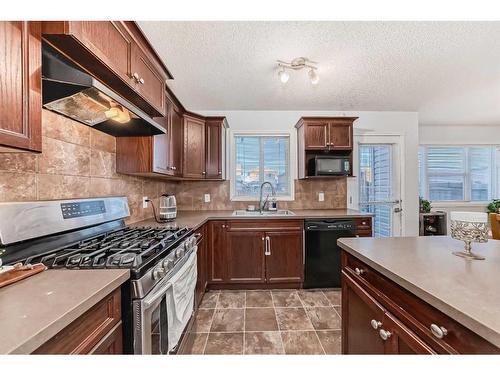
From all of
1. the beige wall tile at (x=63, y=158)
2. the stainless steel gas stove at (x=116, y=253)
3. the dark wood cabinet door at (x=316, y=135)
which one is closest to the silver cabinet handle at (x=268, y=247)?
the stainless steel gas stove at (x=116, y=253)

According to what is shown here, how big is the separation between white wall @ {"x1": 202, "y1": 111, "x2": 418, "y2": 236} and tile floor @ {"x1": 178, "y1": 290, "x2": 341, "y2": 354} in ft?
5.48

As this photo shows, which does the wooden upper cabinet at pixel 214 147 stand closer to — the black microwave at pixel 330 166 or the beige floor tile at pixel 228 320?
the black microwave at pixel 330 166

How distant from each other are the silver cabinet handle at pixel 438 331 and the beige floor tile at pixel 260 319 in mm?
1500

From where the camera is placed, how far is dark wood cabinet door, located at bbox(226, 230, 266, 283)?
103 inches

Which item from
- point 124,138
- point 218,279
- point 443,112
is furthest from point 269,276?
point 443,112

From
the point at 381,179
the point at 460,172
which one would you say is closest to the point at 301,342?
the point at 381,179

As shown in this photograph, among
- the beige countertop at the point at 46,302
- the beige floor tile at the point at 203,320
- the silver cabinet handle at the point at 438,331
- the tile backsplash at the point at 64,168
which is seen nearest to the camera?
the beige countertop at the point at 46,302

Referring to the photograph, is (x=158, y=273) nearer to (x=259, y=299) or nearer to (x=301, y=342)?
(x=301, y=342)

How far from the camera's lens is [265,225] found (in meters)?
2.61

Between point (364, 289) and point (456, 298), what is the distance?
477 mm

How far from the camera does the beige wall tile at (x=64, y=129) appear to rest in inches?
49.9

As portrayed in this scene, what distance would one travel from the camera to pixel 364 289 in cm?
108

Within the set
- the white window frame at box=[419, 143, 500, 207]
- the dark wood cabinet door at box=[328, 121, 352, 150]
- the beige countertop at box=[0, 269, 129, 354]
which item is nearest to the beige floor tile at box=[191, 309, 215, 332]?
the beige countertop at box=[0, 269, 129, 354]

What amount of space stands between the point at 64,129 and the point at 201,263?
156 cm
